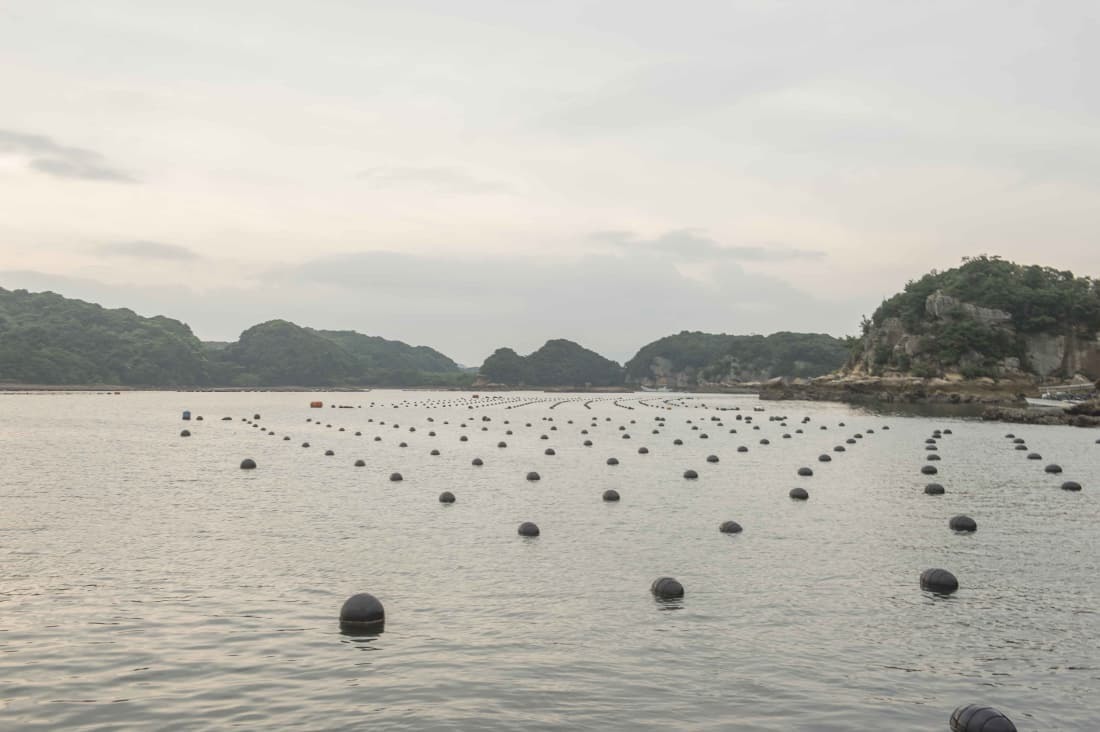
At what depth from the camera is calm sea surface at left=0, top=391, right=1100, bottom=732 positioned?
38.3 feet

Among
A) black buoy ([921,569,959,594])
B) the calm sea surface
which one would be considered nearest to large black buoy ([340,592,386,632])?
the calm sea surface

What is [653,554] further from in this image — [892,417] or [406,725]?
[892,417]

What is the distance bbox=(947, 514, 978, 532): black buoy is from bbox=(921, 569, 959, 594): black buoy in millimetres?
8013

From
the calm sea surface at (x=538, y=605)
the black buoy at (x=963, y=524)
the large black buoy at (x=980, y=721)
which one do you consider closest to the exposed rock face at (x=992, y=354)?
the calm sea surface at (x=538, y=605)

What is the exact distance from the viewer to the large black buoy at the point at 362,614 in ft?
49.6

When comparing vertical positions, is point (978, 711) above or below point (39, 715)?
above

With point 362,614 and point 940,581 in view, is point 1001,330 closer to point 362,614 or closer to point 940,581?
point 940,581

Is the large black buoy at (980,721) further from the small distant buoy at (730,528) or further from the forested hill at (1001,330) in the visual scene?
the forested hill at (1001,330)

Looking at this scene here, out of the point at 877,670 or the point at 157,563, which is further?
the point at 157,563

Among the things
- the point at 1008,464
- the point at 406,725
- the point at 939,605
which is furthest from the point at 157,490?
the point at 1008,464

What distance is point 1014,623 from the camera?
51.6ft

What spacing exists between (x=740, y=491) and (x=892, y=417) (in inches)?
2551

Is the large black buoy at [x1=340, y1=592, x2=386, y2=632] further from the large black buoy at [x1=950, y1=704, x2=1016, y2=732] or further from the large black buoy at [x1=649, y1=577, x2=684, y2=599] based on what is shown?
the large black buoy at [x1=950, y1=704, x2=1016, y2=732]

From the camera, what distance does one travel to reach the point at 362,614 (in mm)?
15219
